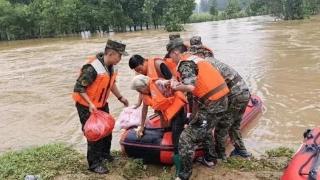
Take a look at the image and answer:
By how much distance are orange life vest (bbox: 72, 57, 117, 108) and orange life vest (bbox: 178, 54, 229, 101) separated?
101cm

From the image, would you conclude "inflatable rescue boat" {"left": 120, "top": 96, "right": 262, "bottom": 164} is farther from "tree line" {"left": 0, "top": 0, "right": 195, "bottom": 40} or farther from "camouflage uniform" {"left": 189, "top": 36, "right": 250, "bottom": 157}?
"tree line" {"left": 0, "top": 0, "right": 195, "bottom": 40}

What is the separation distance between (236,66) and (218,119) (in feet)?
36.1

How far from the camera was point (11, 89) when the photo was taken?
14555mm

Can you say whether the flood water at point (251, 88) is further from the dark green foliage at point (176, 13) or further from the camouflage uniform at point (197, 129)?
the dark green foliage at point (176, 13)

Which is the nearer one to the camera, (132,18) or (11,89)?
(11,89)

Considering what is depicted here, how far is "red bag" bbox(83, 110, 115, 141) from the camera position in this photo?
5328mm

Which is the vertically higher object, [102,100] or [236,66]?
[102,100]

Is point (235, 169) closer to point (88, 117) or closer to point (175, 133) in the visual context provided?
point (175, 133)

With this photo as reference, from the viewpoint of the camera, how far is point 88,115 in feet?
18.2

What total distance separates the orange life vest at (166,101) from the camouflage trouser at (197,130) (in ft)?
0.79

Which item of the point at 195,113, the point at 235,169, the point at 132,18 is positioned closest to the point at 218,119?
the point at 195,113

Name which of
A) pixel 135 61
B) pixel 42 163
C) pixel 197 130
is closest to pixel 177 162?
pixel 197 130

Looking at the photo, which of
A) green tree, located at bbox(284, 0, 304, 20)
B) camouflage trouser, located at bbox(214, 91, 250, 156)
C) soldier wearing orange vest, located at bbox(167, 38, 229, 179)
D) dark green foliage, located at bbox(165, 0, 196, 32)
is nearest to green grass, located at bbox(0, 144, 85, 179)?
soldier wearing orange vest, located at bbox(167, 38, 229, 179)

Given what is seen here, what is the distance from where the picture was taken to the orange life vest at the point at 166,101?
5.20 meters
